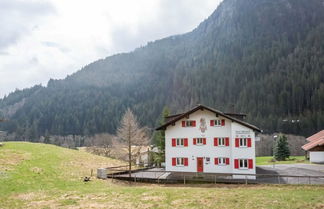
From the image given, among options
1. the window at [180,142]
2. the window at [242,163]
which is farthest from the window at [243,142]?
the window at [180,142]

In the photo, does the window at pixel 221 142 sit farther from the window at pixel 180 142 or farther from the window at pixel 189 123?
the window at pixel 180 142

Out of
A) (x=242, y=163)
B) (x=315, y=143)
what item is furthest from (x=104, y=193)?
(x=315, y=143)

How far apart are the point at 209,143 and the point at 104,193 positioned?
18.9 m

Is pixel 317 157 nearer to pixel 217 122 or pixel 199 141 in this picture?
pixel 217 122

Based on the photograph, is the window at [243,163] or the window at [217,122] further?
the window at [217,122]

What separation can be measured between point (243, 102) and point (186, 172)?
13160 cm

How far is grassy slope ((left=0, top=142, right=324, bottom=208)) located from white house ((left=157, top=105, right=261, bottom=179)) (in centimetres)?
809

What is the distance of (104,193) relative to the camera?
26.8 m

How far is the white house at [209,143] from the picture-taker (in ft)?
128

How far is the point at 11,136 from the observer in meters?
176

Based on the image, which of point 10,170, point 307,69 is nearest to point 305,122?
point 307,69

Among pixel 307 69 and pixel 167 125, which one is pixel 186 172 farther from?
pixel 307 69

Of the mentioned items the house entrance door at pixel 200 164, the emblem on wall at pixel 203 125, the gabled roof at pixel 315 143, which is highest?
the emblem on wall at pixel 203 125

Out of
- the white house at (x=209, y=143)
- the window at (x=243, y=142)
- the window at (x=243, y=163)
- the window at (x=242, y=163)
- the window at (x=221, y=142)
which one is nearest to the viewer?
the window at (x=242, y=163)
